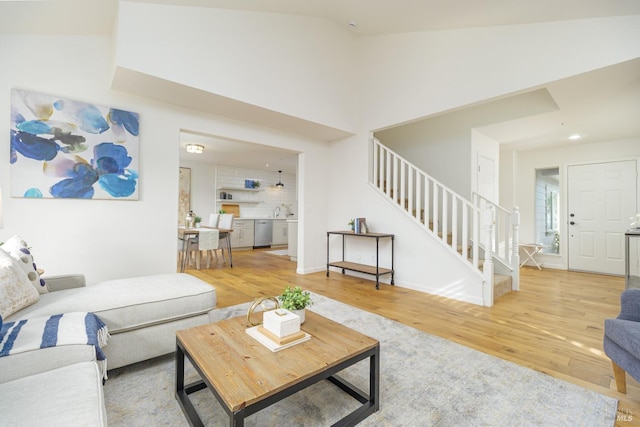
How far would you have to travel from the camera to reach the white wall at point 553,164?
516cm

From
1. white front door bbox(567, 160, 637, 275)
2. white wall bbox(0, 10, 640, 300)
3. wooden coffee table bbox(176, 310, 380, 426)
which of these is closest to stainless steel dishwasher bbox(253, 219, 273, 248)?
white wall bbox(0, 10, 640, 300)

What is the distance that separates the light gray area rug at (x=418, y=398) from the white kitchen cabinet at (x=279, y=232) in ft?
22.2

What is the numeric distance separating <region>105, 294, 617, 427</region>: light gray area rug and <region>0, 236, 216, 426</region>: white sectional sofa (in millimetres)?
264

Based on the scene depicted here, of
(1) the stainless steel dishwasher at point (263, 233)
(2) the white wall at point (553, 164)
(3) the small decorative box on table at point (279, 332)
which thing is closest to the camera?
(3) the small decorative box on table at point (279, 332)

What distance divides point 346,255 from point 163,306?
3525 mm

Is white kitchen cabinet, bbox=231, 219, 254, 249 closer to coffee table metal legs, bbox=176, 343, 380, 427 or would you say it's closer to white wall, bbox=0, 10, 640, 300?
white wall, bbox=0, 10, 640, 300

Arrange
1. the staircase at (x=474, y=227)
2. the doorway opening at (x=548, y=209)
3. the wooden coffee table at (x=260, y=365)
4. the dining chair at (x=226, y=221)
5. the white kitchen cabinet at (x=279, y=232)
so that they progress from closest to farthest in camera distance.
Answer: the wooden coffee table at (x=260, y=365)
the staircase at (x=474, y=227)
the dining chair at (x=226, y=221)
the doorway opening at (x=548, y=209)
the white kitchen cabinet at (x=279, y=232)

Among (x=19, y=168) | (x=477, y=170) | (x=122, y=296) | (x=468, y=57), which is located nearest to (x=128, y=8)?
(x=19, y=168)

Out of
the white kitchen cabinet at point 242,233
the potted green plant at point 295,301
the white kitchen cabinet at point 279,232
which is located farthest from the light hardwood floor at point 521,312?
the white kitchen cabinet at point 279,232

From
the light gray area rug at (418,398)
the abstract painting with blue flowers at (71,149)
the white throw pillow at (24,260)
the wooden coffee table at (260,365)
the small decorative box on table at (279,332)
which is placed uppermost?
the abstract painting with blue flowers at (71,149)

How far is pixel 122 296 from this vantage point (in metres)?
1.96

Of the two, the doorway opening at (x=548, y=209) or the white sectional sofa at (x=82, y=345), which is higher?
the doorway opening at (x=548, y=209)

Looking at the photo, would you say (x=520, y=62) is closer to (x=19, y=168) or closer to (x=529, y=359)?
(x=529, y=359)

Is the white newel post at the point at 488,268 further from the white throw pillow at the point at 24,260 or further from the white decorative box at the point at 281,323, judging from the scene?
the white throw pillow at the point at 24,260
